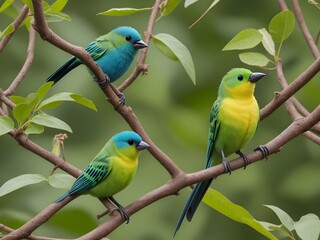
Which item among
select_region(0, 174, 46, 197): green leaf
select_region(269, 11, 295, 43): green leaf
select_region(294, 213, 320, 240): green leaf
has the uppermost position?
select_region(0, 174, 46, 197): green leaf

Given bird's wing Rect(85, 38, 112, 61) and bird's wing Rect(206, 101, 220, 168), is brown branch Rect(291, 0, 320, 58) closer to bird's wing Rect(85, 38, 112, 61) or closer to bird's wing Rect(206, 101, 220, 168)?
bird's wing Rect(206, 101, 220, 168)

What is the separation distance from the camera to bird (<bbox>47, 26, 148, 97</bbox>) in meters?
1.33

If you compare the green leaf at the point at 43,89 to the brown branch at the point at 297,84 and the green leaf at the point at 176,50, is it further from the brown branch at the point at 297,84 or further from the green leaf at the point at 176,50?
the brown branch at the point at 297,84

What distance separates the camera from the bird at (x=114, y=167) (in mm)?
1171

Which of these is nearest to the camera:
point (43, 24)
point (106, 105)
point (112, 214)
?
point (43, 24)

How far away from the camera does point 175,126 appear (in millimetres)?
2336

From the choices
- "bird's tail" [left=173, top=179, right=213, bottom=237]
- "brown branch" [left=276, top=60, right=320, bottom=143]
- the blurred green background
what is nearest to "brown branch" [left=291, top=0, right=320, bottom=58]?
"brown branch" [left=276, top=60, right=320, bottom=143]

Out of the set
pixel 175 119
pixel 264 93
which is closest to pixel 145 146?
pixel 175 119

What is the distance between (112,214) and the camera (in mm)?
1113

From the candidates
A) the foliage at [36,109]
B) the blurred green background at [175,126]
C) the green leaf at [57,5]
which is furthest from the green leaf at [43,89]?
the blurred green background at [175,126]

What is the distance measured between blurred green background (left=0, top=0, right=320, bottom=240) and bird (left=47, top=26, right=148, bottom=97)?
2.81 ft

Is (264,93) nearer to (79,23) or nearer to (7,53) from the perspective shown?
(79,23)

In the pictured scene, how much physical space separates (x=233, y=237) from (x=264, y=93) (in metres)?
0.44

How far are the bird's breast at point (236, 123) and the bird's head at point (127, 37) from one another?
6.9 inches
